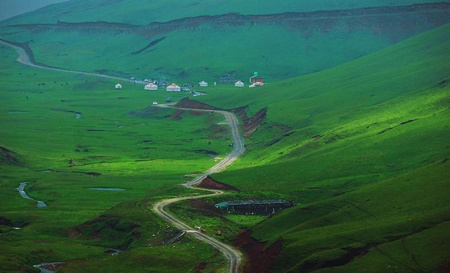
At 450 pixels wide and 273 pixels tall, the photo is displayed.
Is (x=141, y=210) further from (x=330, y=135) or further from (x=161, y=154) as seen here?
(x=161, y=154)

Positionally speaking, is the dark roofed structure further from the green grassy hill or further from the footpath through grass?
the footpath through grass

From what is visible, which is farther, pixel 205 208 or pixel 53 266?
pixel 205 208

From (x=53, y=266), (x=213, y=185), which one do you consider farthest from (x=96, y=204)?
(x=53, y=266)

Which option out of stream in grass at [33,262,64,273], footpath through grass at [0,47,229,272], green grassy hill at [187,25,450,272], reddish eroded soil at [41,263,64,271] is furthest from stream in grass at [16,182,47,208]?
reddish eroded soil at [41,263,64,271]

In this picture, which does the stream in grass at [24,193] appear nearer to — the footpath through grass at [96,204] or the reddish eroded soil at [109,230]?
the footpath through grass at [96,204]

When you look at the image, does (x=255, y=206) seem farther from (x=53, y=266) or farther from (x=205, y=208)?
(x=53, y=266)

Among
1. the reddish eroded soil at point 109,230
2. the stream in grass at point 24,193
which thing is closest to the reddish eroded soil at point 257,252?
the reddish eroded soil at point 109,230
